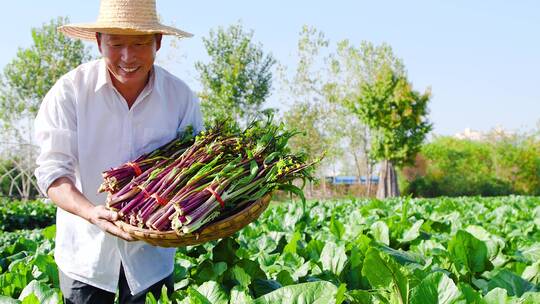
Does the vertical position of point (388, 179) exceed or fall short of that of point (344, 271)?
it falls short

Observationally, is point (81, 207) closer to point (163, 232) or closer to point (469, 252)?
point (163, 232)

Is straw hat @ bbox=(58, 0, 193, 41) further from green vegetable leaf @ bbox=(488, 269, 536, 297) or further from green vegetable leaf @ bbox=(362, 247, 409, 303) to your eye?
green vegetable leaf @ bbox=(488, 269, 536, 297)

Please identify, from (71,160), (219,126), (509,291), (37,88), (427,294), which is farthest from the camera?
(37,88)

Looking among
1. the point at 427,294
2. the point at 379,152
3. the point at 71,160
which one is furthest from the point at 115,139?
the point at 379,152

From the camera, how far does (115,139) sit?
9.89ft

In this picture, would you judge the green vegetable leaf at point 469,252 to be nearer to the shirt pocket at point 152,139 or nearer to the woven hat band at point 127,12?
the shirt pocket at point 152,139

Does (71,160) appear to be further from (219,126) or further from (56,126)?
(219,126)

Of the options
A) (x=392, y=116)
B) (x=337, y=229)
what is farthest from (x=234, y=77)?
(x=337, y=229)

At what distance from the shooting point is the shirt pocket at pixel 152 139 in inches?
120

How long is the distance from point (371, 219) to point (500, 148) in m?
42.8

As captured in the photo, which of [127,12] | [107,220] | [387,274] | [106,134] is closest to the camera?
[387,274]

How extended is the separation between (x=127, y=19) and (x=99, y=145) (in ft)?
1.97

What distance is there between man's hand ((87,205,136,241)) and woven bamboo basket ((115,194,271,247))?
28 millimetres

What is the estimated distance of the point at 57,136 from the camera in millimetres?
2834
